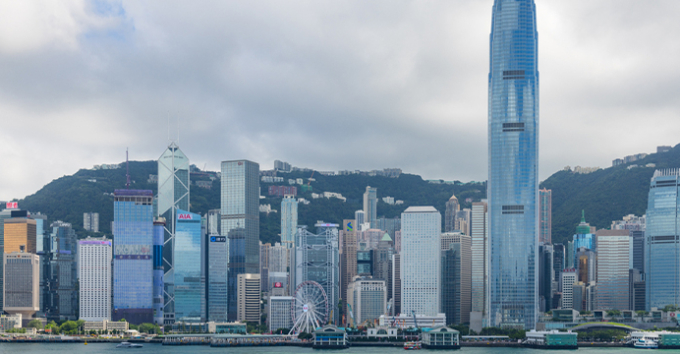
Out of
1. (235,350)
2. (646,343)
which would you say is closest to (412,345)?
(235,350)

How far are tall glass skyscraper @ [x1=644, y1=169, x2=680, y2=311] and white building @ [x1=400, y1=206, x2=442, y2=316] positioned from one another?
4779 centimetres

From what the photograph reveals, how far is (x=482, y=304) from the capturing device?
19962 centimetres

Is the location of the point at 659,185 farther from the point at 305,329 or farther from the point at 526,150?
the point at 305,329

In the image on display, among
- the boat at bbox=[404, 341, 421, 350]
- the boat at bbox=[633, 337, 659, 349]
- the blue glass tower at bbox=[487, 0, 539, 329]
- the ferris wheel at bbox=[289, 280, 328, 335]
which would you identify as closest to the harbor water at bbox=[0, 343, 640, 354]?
the boat at bbox=[404, 341, 421, 350]

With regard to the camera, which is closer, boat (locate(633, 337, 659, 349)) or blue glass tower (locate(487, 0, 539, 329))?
boat (locate(633, 337, 659, 349))

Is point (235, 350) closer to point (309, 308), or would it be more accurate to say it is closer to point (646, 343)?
point (309, 308)

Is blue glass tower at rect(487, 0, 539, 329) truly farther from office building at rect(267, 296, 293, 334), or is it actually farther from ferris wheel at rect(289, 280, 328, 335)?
office building at rect(267, 296, 293, 334)

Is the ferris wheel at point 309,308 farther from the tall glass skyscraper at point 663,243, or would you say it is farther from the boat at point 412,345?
the tall glass skyscraper at point 663,243

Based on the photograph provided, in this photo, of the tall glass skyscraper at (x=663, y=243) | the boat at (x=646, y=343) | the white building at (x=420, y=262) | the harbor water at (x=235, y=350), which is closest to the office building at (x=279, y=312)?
the white building at (x=420, y=262)

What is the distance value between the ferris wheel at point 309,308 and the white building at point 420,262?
66.2 feet

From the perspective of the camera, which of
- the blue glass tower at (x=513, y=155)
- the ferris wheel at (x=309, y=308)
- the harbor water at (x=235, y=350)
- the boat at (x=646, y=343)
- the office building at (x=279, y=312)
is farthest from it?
the office building at (x=279, y=312)

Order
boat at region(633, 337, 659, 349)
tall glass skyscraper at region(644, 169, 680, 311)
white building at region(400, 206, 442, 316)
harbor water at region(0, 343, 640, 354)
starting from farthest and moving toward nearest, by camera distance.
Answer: tall glass skyscraper at region(644, 169, 680, 311)
white building at region(400, 206, 442, 316)
boat at region(633, 337, 659, 349)
harbor water at region(0, 343, 640, 354)

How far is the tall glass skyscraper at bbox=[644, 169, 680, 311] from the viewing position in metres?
194

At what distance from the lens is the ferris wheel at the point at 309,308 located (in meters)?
178
